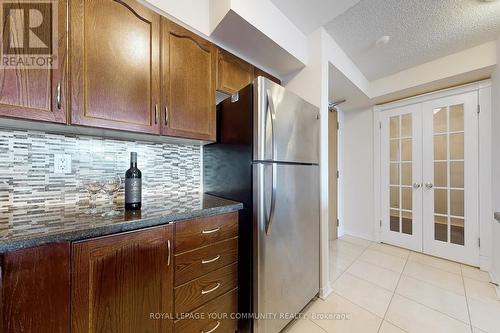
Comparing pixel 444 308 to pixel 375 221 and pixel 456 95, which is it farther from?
pixel 456 95

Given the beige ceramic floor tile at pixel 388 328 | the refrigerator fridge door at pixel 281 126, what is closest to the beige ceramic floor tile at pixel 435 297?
the beige ceramic floor tile at pixel 388 328

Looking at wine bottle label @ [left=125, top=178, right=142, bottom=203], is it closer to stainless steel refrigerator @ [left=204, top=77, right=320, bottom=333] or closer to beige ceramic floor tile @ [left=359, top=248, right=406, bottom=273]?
stainless steel refrigerator @ [left=204, top=77, right=320, bottom=333]

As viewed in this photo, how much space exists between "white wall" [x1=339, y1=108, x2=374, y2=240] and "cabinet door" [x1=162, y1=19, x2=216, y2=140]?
9.28 feet

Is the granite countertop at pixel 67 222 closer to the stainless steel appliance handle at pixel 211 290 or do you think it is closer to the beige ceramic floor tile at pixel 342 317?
the stainless steel appliance handle at pixel 211 290

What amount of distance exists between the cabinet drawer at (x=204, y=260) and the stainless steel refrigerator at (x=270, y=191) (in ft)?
0.38

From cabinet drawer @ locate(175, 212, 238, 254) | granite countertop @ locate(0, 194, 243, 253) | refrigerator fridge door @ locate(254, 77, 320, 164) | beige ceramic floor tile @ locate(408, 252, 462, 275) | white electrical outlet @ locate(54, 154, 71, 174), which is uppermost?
refrigerator fridge door @ locate(254, 77, 320, 164)

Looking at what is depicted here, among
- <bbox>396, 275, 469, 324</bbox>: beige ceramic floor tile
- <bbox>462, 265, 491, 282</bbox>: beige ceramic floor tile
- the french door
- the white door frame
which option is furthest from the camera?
the french door

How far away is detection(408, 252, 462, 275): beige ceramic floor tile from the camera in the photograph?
7.10 feet

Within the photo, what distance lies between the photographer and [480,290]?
5.79 ft

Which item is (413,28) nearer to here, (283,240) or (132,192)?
(283,240)

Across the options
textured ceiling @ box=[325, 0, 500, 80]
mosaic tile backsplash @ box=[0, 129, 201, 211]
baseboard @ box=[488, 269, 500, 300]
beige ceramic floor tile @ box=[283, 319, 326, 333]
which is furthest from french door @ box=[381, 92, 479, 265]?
mosaic tile backsplash @ box=[0, 129, 201, 211]

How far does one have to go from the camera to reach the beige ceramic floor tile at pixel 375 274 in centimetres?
189

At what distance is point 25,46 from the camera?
0.81 m

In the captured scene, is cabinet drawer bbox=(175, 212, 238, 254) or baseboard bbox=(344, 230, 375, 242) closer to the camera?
cabinet drawer bbox=(175, 212, 238, 254)
